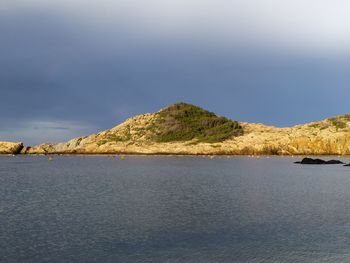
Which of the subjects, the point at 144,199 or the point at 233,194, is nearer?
the point at 144,199

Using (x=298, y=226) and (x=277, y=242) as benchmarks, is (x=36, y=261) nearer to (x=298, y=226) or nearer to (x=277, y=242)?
(x=277, y=242)

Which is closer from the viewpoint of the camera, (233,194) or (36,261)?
(36,261)

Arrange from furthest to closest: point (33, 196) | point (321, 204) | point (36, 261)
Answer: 1. point (33, 196)
2. point (321, 204)
3. point (36, 261)

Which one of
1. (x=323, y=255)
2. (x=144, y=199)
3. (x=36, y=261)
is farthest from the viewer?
(x=144, y=199)

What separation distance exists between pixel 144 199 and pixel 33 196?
14789mm

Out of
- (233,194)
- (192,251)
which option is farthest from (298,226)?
(233,194)

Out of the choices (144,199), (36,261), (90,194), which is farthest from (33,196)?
(36,261)

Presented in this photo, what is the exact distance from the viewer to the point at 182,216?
1535 inches

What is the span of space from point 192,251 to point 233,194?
1273 inches

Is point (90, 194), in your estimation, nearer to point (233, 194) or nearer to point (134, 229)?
point (233, 194)

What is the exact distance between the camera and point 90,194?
57.8 metres

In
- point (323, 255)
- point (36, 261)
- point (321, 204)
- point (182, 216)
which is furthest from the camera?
point (321, 204)

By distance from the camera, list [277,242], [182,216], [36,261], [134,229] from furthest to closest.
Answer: [182,216] < [134,229] < [277,242] < [36,261]

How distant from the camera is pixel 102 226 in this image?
3362 centimetres
